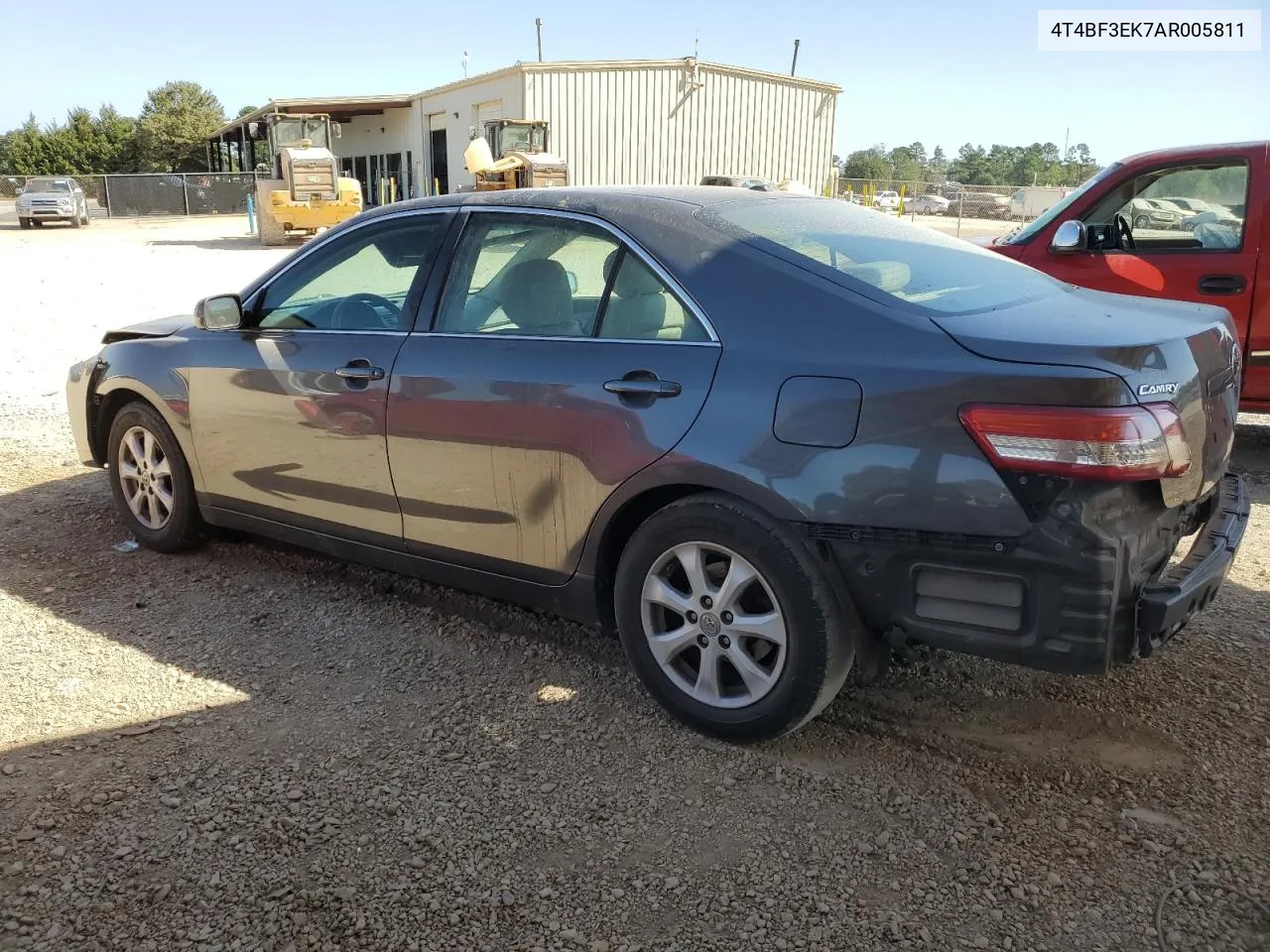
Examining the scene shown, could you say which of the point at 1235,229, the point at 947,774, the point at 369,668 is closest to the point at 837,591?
the point at 947,774

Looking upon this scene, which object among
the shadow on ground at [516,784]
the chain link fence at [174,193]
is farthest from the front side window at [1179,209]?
the chain link fence at [174,193]

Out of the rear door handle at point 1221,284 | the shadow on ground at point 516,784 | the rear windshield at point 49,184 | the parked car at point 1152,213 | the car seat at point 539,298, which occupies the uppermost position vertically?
the rear windshield at point 49,184

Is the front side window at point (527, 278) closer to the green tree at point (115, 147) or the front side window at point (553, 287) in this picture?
the front side window at point (553, 287)

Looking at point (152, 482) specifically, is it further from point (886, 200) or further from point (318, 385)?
point (886, 200)

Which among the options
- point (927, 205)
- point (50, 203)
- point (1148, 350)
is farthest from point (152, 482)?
point (927, 205)

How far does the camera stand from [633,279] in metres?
3.31

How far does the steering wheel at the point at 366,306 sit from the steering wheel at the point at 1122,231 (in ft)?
15.7

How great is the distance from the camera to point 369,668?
377 cm

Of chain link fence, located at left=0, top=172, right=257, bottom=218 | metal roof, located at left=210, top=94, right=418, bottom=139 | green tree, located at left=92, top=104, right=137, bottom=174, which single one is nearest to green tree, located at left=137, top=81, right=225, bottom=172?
green tree, located at left=92, top=104, right=137, bottom=174

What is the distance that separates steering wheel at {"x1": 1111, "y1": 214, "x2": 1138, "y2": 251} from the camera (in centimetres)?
664

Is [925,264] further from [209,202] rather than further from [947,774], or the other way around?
[209,202]

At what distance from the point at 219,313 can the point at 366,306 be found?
65 cm

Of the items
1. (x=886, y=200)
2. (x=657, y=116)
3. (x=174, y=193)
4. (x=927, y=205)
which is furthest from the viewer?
(x=927, y=205)

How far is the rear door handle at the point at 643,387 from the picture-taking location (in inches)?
121
